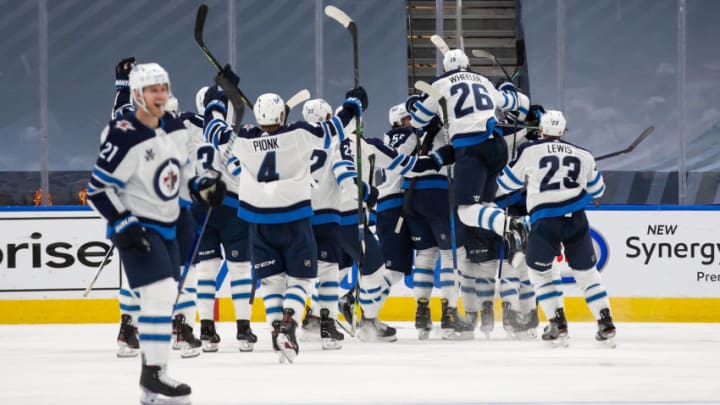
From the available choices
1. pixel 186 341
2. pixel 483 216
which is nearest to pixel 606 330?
pixel 483 216

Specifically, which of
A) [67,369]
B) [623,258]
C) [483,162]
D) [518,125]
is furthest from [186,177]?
[623,258]

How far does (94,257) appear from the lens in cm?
901

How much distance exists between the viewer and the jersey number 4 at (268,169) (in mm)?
6188

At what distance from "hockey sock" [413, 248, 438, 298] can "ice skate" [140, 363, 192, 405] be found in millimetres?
3373

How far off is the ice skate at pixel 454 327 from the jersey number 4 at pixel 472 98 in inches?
48.1

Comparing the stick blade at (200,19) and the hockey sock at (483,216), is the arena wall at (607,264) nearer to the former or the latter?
the hockey sock at (483,216)

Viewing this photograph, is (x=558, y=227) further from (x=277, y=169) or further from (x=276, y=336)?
(x=276, y=336)

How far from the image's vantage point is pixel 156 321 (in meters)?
4.35

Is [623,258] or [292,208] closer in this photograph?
[292,208]

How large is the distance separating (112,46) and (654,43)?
548 cm

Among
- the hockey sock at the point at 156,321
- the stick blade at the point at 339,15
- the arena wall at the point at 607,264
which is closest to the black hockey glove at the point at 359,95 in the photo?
the stick blade at the point at 339,15

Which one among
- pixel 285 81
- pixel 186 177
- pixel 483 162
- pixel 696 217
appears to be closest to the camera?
pixel 186 177

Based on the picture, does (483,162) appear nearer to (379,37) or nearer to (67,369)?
(67,369)

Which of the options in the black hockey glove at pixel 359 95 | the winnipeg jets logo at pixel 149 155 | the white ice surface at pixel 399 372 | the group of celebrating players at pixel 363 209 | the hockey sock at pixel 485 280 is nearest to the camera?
the winnipeg jets logo at pixel 149 155
